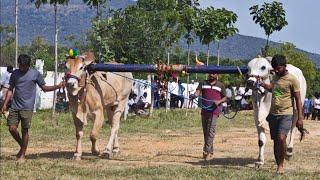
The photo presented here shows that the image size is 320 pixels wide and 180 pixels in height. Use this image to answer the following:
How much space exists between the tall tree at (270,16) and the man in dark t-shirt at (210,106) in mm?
27404

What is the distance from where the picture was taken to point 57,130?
20.1 meters

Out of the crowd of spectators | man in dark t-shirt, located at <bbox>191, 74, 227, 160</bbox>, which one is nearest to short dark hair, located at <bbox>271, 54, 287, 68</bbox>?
man in dark t-shirt, located at <bbox>191, 74, 227, 160</bbox>

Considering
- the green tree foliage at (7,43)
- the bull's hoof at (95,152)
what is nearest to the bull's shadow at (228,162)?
the bull's hoof at (95,152)

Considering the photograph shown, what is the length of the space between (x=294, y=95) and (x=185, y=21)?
23.6 meters

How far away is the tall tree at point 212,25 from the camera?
35.0 meters

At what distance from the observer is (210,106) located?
44.3ft

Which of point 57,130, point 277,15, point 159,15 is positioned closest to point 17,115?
point 57,130

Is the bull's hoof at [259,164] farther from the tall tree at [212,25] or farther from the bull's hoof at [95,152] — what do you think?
the tall tree at [212,25]

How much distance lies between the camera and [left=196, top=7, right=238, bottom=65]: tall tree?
115ft

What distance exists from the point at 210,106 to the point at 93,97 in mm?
2260

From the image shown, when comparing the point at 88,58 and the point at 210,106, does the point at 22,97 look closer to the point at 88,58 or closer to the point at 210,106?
the point at 88,58

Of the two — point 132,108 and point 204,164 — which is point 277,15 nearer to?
point 132,108

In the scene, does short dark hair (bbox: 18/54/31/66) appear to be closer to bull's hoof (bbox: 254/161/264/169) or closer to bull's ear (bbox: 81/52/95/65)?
bull's ear (bbox: 81/52/95/65)

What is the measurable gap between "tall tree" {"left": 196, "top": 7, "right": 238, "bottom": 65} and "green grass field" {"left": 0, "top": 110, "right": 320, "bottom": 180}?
12.9 m
